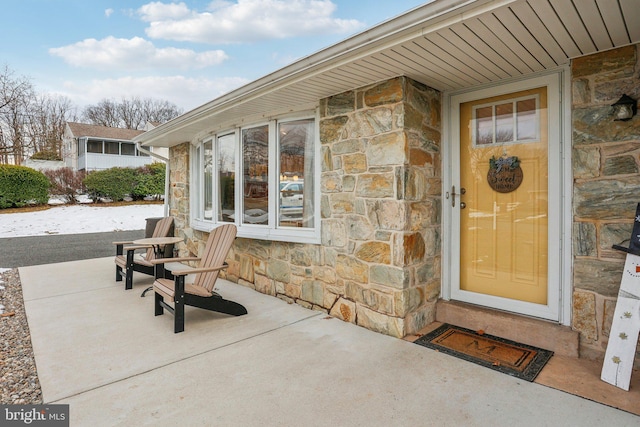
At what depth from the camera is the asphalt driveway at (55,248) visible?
21.2 feet

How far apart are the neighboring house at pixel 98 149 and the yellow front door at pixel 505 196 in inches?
822

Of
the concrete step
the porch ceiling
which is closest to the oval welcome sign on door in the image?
the porch ceiling

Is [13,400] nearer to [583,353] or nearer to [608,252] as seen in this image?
[583,353]

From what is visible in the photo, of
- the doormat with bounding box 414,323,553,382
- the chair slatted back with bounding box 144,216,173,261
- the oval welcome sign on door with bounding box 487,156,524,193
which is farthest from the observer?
the chair slatted back with bounding box 144,216,173,261

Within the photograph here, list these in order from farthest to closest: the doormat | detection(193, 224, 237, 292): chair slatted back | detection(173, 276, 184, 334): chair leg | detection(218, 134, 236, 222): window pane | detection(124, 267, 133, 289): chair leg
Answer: detection(218, 134, 236, 222): window pane < detection(124, 267, 133, 289): chair leg < detection(193, 224, 237, 292): chair slatted back < detection(173, 276, 184, 334): chair leg < the doormat

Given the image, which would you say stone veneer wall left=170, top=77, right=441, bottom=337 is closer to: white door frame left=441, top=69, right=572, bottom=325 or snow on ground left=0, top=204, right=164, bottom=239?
white door frame left=441, top=69, right=572, bottom=325

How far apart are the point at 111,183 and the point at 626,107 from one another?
17.2m

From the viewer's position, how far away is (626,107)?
2.24m

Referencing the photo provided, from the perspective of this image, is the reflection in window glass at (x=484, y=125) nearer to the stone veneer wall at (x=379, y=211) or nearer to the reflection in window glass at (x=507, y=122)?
the reflection in window glass at (x=507, y=122)

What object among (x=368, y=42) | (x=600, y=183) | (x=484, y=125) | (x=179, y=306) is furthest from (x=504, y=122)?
(x=179, y=306)

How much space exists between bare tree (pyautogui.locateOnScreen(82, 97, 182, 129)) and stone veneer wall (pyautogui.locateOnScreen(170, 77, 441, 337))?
30889mm

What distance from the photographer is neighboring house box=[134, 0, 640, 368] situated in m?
2.25

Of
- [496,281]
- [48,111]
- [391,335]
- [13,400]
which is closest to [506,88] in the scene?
[496,281]

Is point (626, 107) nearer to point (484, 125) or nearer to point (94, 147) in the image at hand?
point (484, 125)
